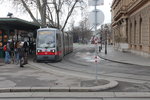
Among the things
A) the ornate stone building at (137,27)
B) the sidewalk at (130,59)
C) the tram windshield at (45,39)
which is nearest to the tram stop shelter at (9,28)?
the tram windshield at (45,39)

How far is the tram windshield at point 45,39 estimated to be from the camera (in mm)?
24219

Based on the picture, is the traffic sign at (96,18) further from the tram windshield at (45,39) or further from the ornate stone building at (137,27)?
the ornate stone building at (137,27)

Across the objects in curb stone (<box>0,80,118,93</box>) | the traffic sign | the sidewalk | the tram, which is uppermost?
the traffic sign

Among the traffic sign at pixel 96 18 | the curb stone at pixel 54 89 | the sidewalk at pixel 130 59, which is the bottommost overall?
the sidewalk at pixel 130 59

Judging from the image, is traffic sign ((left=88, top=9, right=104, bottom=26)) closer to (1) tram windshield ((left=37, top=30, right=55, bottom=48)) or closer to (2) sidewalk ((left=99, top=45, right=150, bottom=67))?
(2) sidewalk ((left=99, top=45, right=150, bottom=67))

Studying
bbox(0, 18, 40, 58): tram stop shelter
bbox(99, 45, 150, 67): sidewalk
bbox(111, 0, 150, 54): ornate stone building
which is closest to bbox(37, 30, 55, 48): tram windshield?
bbox(0, 18, 40, 58): tram stop shelter

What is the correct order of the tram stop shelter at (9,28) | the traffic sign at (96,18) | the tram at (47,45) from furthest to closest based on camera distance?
the tram at (47,45), the tram stop shelter at (9,28), the traffic sign at (96,18)

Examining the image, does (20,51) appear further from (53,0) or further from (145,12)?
(53,0)

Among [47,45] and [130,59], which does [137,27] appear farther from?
[47,45]

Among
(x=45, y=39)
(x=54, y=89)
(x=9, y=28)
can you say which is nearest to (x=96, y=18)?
(x=54, y=89)

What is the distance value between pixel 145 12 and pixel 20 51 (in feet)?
56.8

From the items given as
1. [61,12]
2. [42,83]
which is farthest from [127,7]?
[42,83]

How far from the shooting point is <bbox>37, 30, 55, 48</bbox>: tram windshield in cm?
2422
